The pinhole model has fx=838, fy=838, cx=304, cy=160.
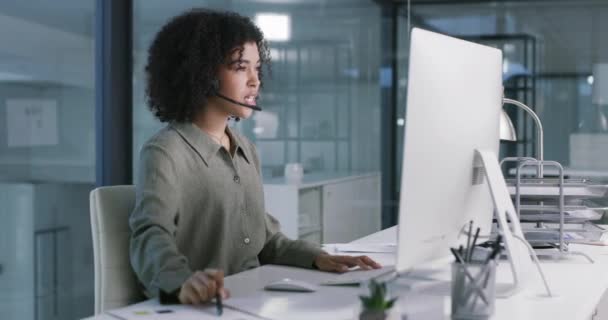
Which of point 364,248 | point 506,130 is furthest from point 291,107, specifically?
point 364,248

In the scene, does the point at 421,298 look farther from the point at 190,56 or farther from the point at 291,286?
the point at 190,56

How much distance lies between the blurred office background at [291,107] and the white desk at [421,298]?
1495mm

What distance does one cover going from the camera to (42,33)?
322 cm

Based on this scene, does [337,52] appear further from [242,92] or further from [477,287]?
[477,287]

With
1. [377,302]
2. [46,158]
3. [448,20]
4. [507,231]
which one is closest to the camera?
[377,302]

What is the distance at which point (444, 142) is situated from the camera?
1.60 m

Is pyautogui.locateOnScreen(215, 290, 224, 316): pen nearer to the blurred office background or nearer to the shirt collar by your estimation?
the shirt collar

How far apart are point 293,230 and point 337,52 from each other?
5.89 feet

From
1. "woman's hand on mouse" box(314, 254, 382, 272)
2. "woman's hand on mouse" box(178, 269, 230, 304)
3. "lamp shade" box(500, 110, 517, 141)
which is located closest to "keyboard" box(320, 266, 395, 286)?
"woman's hand on mouse" box(314, 254, 382, 272)

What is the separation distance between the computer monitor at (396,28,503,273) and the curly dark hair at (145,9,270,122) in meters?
0.66

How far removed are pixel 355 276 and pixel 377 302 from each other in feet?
2.02

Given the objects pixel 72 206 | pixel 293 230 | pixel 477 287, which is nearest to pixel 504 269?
pixel 477 287

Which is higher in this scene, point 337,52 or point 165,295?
point 337,52

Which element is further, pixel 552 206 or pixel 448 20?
pixel 448 20
